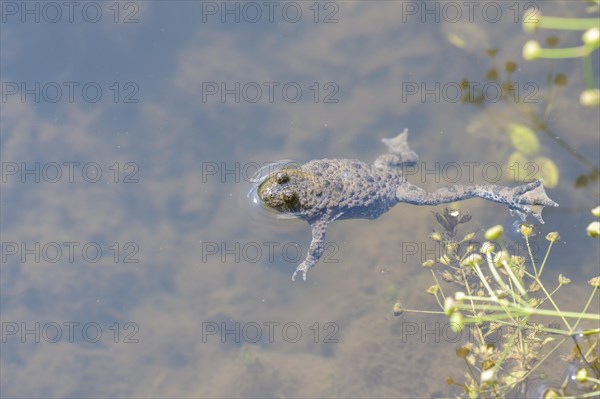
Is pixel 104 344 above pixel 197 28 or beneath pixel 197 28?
beneath

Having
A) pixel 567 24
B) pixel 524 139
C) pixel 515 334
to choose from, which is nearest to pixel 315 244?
pixel 515 334

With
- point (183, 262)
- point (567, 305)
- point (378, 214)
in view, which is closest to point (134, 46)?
point (183, 262)

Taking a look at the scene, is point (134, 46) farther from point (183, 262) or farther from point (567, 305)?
point (567, 305)

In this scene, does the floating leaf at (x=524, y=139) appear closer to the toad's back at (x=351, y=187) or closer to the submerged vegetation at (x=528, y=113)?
the submerged vegetation at (x=528, y=113)

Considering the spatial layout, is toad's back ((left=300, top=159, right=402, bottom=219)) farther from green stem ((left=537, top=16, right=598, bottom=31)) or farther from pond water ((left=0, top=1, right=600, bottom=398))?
green stem ((left=537, top=16, right=598, bottom=31))

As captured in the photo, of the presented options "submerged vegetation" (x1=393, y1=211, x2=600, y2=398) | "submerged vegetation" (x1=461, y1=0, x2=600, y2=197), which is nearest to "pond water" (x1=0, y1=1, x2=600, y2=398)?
"submerged vegetation" (x1=461, y1=0, x2=600, y2=197)

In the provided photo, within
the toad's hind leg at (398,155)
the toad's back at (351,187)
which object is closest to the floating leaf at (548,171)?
the toad's hind leg at (398,155)
